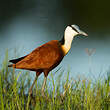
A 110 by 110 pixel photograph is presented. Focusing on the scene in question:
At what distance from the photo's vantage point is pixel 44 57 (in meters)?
3.39

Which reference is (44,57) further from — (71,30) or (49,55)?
(71,30)

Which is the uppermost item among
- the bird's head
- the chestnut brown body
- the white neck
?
the bird's head

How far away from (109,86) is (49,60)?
0.79m

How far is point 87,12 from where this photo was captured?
1522 centimetres

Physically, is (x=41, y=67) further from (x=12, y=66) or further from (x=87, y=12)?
(x=87, y=12)

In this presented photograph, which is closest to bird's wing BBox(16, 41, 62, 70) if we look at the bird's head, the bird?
the bird

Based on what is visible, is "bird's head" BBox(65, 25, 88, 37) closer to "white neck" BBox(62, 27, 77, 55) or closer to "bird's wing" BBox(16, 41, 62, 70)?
"white neck" BBox(62, 27, 77, 55)

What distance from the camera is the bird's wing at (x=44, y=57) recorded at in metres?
3.31

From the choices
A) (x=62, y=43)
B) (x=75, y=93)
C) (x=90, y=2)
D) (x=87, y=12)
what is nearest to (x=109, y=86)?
(x=75, y=93)

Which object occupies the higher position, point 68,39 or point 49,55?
point 68,39

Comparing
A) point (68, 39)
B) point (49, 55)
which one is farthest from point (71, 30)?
point (49, 55)

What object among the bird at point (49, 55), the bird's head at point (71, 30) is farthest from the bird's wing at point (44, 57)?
the bird's head at point (71, 30)

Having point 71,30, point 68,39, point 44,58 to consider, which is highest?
point 71,30

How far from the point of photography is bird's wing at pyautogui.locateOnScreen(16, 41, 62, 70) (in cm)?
331
